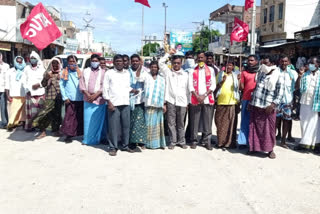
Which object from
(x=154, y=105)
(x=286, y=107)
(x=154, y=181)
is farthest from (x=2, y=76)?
(x=286, y=107)

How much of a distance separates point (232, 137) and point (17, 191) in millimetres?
3717

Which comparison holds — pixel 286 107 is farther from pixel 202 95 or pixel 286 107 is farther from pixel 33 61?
pixel 33 61

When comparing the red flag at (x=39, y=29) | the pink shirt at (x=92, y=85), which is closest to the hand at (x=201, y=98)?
the pink shirt at (x=92, y=85)

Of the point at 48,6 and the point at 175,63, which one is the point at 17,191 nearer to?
the point at 175,63

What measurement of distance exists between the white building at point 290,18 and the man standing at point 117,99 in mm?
18697

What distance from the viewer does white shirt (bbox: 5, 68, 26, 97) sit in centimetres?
725

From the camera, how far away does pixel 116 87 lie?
538cm

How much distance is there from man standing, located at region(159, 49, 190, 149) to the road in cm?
48

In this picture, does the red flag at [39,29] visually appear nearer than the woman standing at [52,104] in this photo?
Yes

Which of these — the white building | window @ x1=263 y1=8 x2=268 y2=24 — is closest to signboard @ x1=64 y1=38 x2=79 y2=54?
window @ x1=263 y1=8 x2=268 y2=24

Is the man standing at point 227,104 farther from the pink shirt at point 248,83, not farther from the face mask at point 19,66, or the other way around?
the face mask at point 19,66

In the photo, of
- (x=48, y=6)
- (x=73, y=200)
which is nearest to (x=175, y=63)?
(x=73, y=200)

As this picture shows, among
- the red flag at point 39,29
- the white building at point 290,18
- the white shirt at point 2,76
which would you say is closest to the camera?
the red flag at point 39,29

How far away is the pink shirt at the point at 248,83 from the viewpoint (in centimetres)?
560
